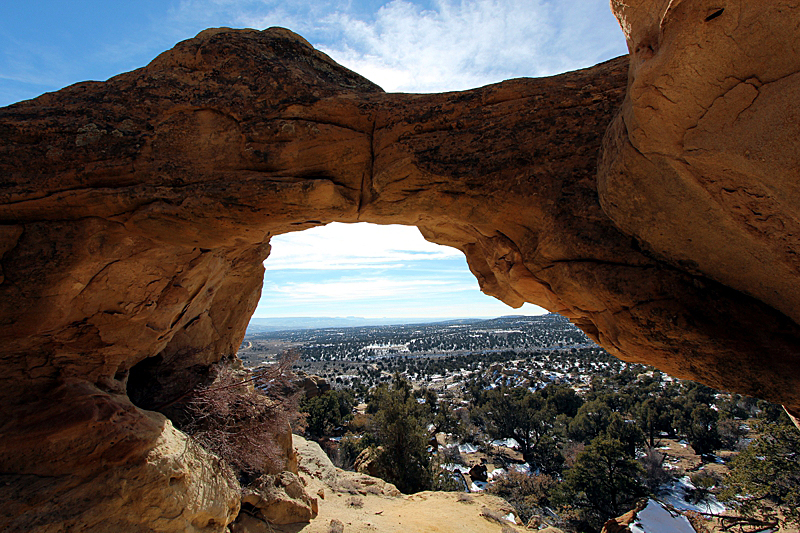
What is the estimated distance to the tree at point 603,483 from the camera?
23.0 meters

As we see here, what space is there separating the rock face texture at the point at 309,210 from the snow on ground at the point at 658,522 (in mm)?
13913

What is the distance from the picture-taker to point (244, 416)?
10516mm

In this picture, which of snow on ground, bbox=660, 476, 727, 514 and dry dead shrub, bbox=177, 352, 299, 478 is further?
snow on ground, bbox=660, 476, 727, 514

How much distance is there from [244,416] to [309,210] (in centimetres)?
705

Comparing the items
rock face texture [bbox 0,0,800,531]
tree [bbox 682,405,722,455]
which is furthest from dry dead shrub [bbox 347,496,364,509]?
tree [bbox 682,405,722,455]

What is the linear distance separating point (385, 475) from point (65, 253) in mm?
19733

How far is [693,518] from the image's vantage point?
17797 millimetres

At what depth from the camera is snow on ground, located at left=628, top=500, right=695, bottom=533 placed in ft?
50.2

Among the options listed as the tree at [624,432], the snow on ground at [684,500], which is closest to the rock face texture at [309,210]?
the snow on ground at [684,500]

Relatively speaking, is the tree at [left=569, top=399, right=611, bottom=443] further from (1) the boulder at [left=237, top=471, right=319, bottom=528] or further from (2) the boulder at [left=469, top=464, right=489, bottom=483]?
(1) the boulder at [left=237, top=471, right=319, bottom=528]

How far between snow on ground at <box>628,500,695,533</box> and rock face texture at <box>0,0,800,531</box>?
13.9 metres

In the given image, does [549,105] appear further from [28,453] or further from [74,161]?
[28,453]

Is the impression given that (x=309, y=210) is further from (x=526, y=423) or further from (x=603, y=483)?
(x=526, y=423)

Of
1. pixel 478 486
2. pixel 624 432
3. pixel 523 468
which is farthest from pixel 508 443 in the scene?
pixel 478 486
